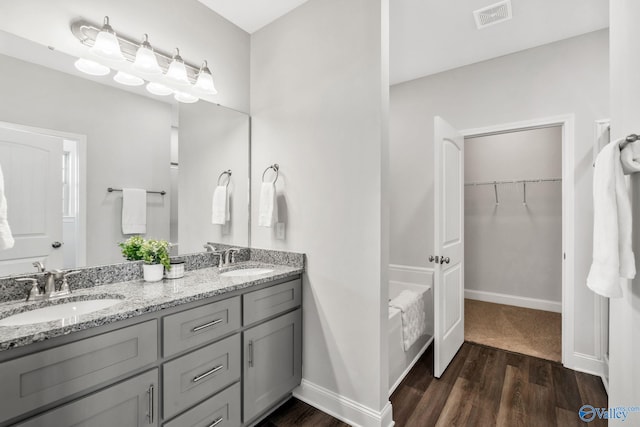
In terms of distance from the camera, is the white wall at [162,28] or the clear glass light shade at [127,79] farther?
the clear glass light shade at [127,79]

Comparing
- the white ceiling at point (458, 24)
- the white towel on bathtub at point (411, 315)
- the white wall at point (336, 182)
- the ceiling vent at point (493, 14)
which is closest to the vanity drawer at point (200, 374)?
the white wall at point (336, 182)

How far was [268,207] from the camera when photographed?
6.82ft

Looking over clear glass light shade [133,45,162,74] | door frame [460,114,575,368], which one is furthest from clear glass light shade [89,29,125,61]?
door frame [460,114,575,368]

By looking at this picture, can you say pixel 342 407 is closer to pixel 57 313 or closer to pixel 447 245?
pixel 447 245

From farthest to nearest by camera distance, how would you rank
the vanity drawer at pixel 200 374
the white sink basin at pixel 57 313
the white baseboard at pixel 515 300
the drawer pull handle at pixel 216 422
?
1. the white baseboard at pixel 515 300
2. the drawer pull handle at pixel 216 422
3. the vanity drawer at pixel 200 374
4. the white sink basin at pixel 57 313

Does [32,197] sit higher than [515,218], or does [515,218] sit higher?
[32,197]

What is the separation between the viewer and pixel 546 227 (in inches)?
147

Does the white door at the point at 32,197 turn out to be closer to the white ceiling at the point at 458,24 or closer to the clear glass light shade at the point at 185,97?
the clear glass light shade at the point at 185,97

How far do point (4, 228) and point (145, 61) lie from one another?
41.5 inches

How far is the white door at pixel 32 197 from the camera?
131cm

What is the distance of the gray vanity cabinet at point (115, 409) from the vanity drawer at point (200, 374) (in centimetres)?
6

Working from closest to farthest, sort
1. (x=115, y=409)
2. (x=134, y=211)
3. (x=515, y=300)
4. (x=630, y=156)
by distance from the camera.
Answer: (x=630, y=156)
(x=115, y=409)
(x=134, y=211)
(x=515, y=300)

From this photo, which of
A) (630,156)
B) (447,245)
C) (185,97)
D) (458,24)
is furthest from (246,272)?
(458,24)

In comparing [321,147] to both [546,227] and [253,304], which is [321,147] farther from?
[546,227]
